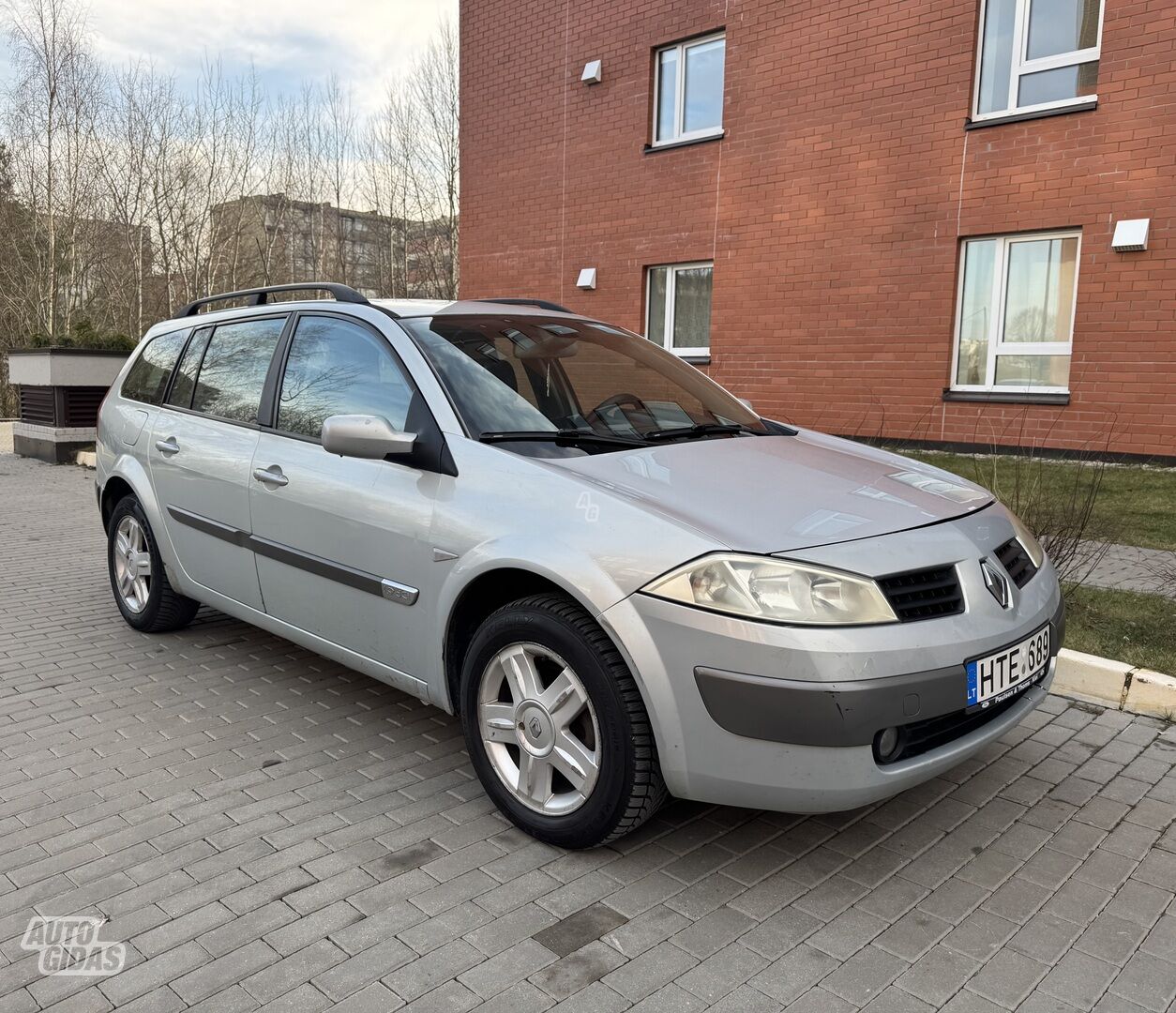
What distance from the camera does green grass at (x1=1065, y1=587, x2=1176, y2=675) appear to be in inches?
168

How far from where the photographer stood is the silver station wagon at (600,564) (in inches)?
96.2

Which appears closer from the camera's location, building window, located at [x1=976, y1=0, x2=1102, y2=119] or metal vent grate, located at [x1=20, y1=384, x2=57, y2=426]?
building window, located at [x1=976, y1=0, x2=1102, y2=119]

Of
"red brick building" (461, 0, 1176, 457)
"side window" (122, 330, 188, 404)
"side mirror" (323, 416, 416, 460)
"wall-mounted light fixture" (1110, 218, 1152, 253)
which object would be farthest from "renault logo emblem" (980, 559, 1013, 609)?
"wall-mounted light fixture" (1110, 218, 1152, 253)

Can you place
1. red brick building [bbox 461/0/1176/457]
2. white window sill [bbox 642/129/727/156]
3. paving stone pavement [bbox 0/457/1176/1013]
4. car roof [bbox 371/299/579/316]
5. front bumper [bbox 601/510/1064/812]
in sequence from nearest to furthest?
paving stone pavement [bbox 0/457/1176/1013] → front bumper [bbox 601/510/1064/812] → car roof [bbox 371/299/579/316] → red brick building [bbox 461/0/1176/457] → white window sill [bbox 642/129/727/156]

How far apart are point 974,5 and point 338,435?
10.1 metres

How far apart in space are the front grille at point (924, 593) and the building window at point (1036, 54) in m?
9.18

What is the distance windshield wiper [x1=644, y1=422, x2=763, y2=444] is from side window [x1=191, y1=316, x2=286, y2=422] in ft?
5.90

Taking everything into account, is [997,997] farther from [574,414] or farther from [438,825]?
[574,414]

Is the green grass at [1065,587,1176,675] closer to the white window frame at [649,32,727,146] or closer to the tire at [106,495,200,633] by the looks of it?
the tire at [106,495,200,633]

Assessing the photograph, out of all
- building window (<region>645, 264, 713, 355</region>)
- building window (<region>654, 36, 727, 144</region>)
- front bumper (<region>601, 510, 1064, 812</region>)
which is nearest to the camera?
front bumper (<region>601, 510, 1064, 812</region>)

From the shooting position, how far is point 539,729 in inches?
111

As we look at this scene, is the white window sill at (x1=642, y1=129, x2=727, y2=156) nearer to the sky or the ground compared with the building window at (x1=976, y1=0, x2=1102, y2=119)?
nearer to the ground

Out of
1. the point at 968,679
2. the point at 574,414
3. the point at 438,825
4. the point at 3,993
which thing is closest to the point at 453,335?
the point at 574,414

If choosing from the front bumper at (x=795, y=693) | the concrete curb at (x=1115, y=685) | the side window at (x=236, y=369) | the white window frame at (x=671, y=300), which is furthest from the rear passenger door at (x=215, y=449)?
the white window frame at (x=671, y=300)
